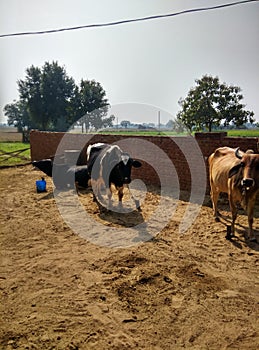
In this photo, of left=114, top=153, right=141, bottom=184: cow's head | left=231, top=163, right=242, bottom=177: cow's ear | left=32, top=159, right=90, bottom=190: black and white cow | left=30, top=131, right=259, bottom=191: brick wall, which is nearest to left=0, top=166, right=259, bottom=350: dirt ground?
left=231, top=163, right=242, bottom=177: cow's ear

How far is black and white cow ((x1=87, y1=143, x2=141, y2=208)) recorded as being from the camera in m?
7.05

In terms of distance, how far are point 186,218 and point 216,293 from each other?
3.02 metres

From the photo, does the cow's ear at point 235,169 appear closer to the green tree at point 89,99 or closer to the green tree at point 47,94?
the green tree at point 89,99

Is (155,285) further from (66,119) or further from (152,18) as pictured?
(66,119)

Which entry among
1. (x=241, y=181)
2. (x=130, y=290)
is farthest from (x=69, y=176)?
(x=130, y=290)

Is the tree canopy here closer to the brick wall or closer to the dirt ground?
the brick wall

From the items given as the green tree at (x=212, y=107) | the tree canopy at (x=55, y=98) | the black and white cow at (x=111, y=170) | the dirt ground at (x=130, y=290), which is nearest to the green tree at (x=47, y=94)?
the tree canopy at (x=55, y=98)

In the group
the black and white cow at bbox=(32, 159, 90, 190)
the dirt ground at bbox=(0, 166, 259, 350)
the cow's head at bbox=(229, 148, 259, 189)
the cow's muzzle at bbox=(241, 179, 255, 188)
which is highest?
the cow's head at bbox=(229, 148, 259, 189)

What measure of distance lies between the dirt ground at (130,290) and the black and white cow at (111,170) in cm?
190

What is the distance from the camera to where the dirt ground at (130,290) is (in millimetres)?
2766

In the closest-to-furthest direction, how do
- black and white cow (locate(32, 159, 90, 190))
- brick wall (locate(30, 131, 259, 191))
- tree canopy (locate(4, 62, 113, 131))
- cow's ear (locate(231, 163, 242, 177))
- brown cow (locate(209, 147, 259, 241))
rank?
brown cow (locate(209, 147, 259, 241))
cow's ear (locate(231, 163, 242, 177))
brick wall (locate(30, 131, 259, 191))
black and white cow (locate(32, 159, 90, 190))
tree canopy (locate(4, 62, 113, 131))

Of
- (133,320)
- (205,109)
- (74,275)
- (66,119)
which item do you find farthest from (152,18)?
(66,119)

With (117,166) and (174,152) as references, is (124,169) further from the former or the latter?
(174,152)

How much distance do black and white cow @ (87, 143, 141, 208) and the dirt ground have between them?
1.90 meters
